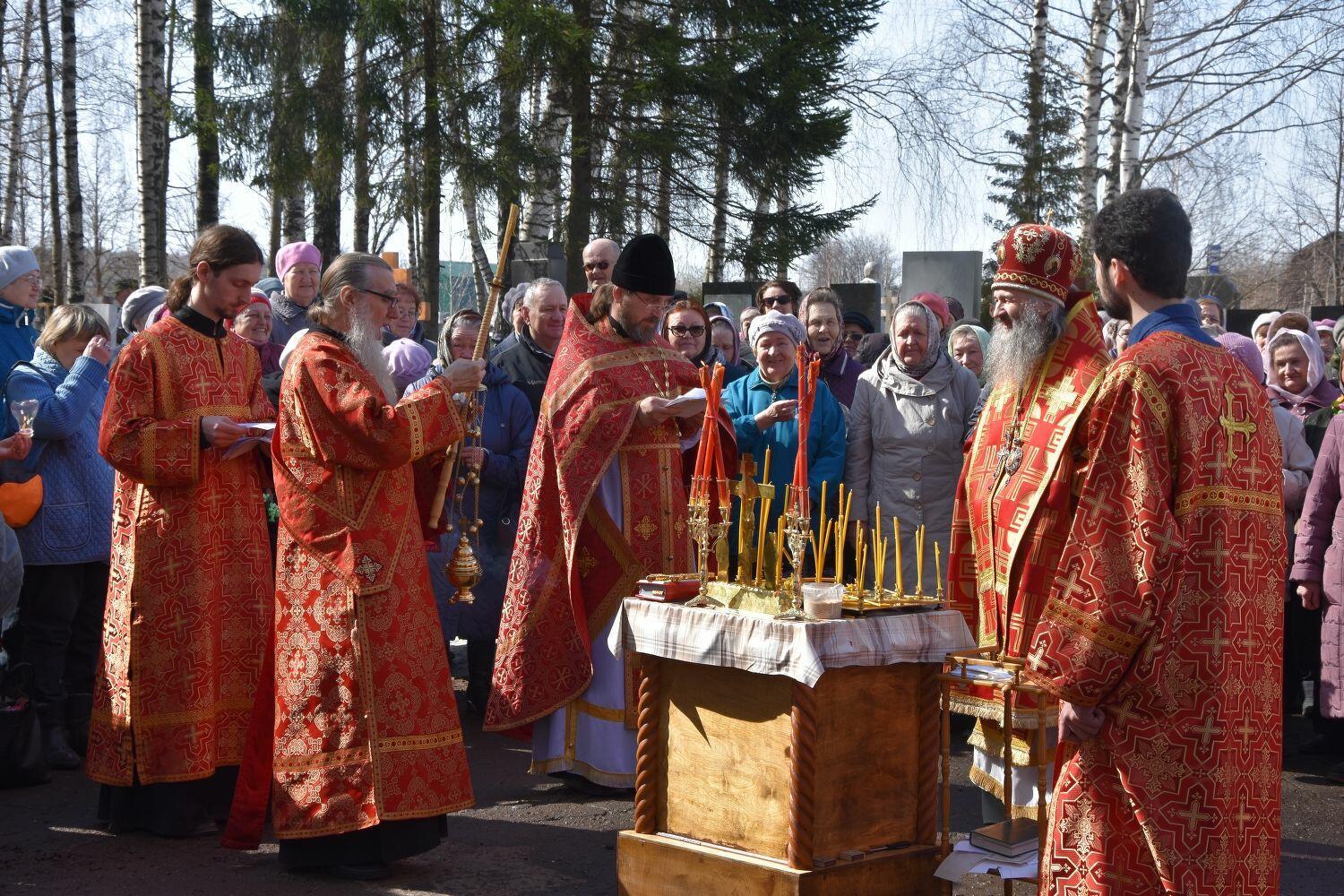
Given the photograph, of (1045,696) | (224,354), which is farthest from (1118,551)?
(224,354)

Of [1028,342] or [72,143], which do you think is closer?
[1028,342]

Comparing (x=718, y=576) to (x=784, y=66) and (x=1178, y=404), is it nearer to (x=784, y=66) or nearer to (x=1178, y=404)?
(x=1178, y=404)

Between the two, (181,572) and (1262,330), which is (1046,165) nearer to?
(1262,330)

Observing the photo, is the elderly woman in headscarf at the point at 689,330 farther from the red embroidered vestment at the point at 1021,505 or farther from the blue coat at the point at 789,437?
the red embroidered vestment at the point at 1021,505

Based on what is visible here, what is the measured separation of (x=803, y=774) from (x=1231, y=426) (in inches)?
56.6

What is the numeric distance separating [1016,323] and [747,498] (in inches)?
39.4

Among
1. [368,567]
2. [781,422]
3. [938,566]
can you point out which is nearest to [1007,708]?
[938,566]

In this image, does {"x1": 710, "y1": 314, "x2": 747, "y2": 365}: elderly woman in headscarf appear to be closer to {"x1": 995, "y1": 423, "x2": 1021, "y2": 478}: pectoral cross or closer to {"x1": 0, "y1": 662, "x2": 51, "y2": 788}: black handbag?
{"x1": 995, "y1": 423, "x2": 1021, "y2": 478}: pectoral cross

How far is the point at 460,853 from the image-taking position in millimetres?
5184

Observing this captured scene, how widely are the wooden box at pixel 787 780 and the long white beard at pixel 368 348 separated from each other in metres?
1.32

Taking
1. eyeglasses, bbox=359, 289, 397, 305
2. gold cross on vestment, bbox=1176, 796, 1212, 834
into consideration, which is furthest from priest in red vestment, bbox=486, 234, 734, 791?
gold cross on vestment, bbox=1176, 796, 1212, 834

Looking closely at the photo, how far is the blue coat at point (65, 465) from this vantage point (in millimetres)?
6305

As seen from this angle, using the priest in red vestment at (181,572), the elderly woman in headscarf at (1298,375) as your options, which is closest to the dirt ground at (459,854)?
the priest in red vestment at (181,572)

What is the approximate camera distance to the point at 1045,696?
151 inches
